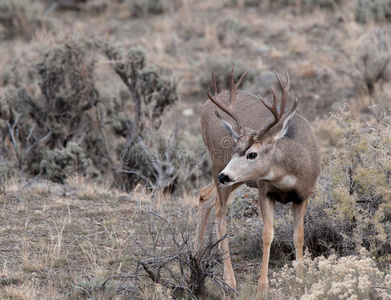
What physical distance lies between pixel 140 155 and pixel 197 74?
683cm

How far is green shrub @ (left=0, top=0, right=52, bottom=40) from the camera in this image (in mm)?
20750

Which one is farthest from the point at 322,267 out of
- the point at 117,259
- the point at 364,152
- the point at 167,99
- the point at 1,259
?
the point at 167,99

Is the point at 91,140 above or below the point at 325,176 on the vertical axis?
below

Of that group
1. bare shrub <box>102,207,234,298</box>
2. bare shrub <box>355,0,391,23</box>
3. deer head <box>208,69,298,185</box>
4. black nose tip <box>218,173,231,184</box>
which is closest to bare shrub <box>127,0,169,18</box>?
bare shrub <box>355,0,391,23</box>

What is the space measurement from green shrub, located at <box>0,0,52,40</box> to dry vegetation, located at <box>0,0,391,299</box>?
0.06 m

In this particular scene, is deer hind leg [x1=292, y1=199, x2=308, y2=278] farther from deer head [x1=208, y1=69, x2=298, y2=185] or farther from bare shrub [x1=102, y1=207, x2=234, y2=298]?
bare shrub [x1=102, y1=207, x2=234, y2=298]

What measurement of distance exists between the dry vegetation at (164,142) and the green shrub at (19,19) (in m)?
0.06

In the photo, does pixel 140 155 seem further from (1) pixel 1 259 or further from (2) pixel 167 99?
(1) pixel 1 259

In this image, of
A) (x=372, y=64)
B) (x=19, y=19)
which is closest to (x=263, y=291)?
(x=372, y=64)

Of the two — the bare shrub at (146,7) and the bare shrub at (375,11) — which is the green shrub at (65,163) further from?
the bare shrub at (146,7)

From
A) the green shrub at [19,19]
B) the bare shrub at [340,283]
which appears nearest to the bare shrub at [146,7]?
the green shrub at [19,19]

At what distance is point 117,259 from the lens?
6.46 meters

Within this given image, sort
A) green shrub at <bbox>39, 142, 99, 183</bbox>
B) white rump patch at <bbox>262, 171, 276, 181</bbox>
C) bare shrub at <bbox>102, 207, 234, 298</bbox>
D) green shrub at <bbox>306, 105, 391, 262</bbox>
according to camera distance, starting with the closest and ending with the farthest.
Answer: bare shrub at <bbox>102, 207, 234, 298</bbox>, white rump patch at <bbox>262, 171, 276, 181</bbox>, green shrub at <bbox>306, 105, 391, 262</bbox>, green shrub at <bbox>39, 142, 99, 183</bbox>

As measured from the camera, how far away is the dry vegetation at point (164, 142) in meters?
5.86
